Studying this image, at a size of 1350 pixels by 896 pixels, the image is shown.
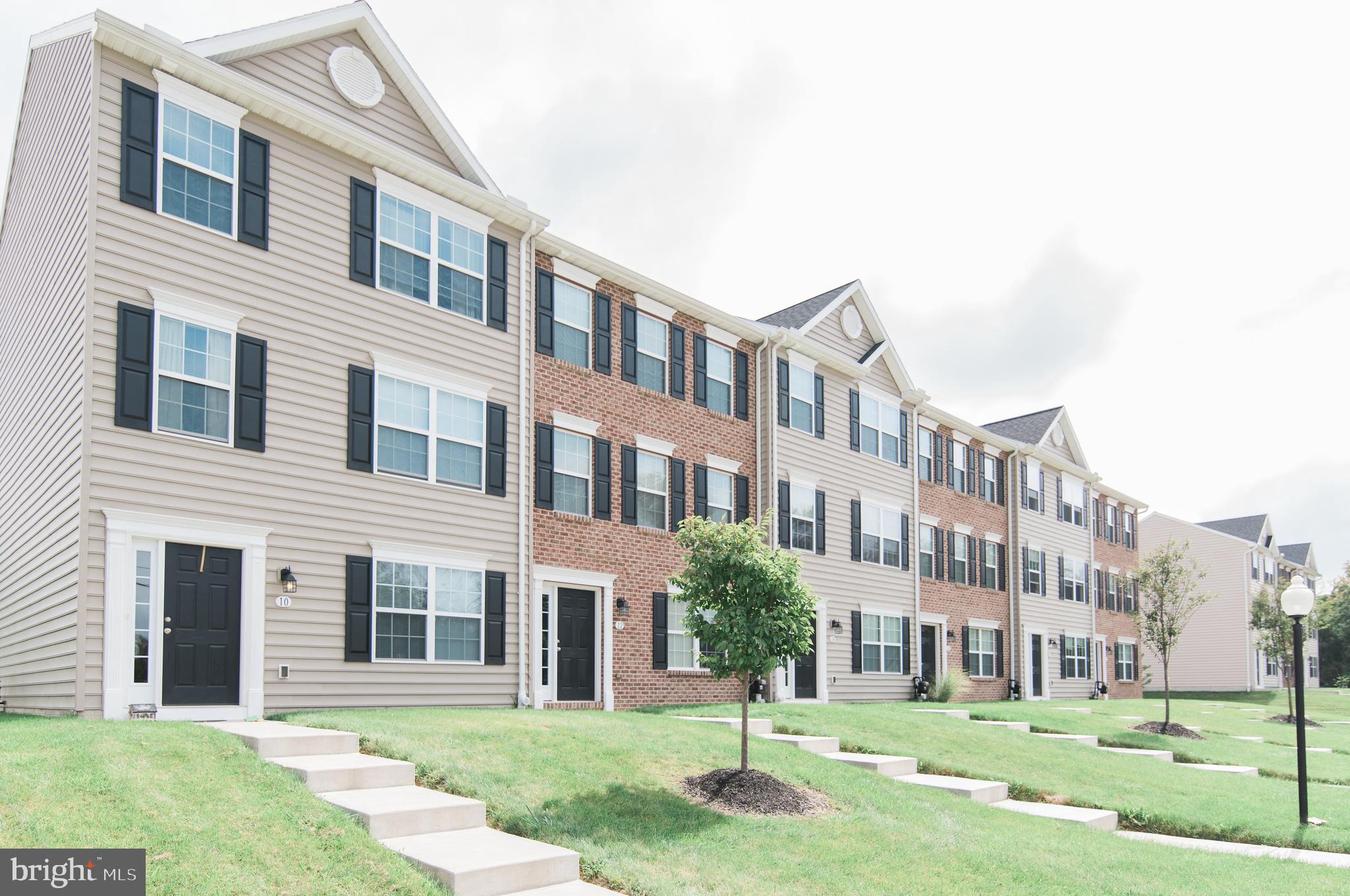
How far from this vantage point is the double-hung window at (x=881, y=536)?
26812 millimetres

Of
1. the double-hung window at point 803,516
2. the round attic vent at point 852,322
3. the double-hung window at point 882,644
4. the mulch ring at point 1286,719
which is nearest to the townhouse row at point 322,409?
the double-hung window at point 803,516

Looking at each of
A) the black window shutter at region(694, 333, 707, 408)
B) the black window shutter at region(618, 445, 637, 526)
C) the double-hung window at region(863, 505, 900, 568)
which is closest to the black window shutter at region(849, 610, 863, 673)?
the double-hung window at region(863, 505, 900, 568)

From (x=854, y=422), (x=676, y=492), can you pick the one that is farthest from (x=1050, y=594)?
(x=676, y=492)

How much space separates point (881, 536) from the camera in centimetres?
2745

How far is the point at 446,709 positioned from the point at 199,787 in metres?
5.83

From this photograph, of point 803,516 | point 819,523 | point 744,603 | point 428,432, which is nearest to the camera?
point 744,603

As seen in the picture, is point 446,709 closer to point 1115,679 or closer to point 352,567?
point 352,567

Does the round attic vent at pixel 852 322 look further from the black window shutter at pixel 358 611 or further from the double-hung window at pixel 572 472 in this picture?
the black window shutter at pixel 358 611

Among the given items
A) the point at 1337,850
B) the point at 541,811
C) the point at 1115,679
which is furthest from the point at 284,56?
the point at 1115,679

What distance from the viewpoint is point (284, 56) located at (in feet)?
47.9

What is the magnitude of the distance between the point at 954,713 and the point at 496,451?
12.1 m

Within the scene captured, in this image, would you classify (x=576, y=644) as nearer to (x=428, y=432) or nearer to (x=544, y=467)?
(x=544, y=467)

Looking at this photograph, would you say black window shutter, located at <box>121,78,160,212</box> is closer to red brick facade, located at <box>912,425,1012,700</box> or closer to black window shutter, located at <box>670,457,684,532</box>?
black window shutter, located at <box>670,457,684,532</box>

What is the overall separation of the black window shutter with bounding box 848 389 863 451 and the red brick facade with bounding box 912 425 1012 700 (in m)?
3.85
